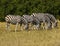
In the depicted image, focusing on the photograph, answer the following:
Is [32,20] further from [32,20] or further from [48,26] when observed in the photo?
[48,26]

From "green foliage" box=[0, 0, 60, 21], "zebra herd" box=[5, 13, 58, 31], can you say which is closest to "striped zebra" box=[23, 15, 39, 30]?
"zebra herd" box=[5, 13, 58, 31]

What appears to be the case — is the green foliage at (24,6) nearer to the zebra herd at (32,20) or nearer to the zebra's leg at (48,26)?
the zebra herd at (32,20)

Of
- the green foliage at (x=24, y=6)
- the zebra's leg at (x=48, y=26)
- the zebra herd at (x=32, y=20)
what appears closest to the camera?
the zebra herd at (x=32, y=20)

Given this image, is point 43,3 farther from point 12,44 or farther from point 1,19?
point 12,44

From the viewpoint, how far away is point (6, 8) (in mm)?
37469

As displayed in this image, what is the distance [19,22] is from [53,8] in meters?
13.9

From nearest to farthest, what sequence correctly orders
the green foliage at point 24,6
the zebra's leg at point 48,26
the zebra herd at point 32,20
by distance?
the zebra herd at point 32,20, the zebra's leg at point 48,26, the green foliage at point 24,6

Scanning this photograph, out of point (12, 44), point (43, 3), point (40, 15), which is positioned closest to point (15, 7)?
point (43, 3)

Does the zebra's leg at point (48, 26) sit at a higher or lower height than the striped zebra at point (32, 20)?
lower

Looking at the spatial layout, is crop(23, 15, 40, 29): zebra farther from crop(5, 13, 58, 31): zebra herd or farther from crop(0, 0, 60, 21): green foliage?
crop(0, 0, 60, 21): green foliage

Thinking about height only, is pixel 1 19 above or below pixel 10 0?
below

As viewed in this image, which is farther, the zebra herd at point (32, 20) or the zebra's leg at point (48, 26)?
the zebra's leg at point (48, 26)

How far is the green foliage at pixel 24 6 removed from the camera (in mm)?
37219

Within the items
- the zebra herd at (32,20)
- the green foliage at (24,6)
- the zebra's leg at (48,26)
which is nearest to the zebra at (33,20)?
the zebra herd at (32,20)
